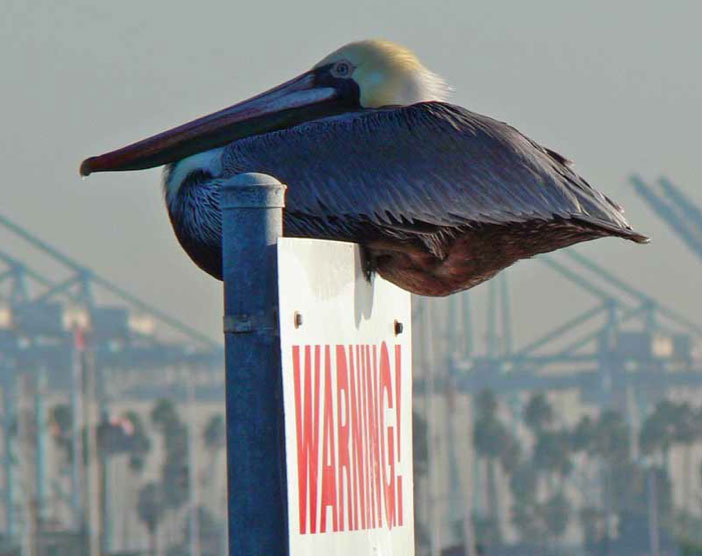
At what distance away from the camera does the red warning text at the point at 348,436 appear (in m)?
2.38

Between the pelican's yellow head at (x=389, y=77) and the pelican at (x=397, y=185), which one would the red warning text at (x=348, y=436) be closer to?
the pelican at (x=397, y=185)

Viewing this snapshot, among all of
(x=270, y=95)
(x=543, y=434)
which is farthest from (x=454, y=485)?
(x=270, y=95)

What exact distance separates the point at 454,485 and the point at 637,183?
2837 cm

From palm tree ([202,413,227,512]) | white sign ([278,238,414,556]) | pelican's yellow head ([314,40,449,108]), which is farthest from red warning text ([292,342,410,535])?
palm tree ([202,413,227,512])

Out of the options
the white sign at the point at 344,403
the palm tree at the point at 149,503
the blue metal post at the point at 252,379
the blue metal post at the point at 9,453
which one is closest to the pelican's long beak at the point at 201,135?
the white sign at the point at 344,403

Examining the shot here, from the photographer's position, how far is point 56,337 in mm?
91625

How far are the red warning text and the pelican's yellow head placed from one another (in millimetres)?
553

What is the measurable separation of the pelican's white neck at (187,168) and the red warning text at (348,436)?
0.37 metres

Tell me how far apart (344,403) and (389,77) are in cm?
84

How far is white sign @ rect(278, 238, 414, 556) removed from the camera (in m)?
2.36

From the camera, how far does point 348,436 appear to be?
2.50 meters

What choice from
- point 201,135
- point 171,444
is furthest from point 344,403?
point 171,444

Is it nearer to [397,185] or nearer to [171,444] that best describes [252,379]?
[397,185]

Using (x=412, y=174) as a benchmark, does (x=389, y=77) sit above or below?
above
